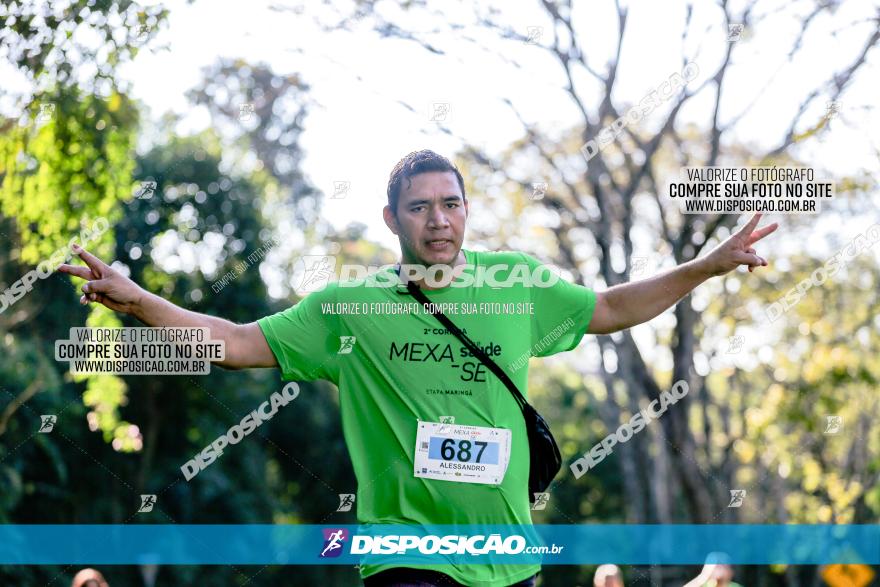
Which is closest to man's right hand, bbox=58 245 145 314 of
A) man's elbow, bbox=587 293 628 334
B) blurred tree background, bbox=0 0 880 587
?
man's elbow, bbox=587 293 628 334

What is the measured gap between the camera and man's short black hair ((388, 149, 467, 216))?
4.19 m

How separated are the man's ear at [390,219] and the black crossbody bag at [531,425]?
0.24m

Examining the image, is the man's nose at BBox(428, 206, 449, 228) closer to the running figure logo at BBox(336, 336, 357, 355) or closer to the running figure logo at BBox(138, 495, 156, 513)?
the running figure logo at BBox(336, 336, 357, 355)

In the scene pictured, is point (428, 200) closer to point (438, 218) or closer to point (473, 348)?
point (438, 218)

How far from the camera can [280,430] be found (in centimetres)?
2388

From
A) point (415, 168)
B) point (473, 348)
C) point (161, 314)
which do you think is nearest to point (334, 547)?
point (473, 348)

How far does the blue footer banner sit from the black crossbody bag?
0.21m

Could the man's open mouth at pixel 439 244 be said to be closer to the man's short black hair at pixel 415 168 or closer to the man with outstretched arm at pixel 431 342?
the man with outstretched arm at pixel 431 342

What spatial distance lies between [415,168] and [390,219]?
0.72 feet

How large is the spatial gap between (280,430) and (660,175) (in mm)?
11407

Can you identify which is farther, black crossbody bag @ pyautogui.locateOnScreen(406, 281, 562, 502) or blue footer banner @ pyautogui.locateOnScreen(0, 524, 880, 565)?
black crossbody bag @ pyautogui.locateOnScreen(406, 281, 562, 502)

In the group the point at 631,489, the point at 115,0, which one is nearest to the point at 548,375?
the point at 631,489

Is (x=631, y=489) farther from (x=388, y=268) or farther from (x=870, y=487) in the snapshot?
(x=388, y=268)

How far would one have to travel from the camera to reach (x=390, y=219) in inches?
168
